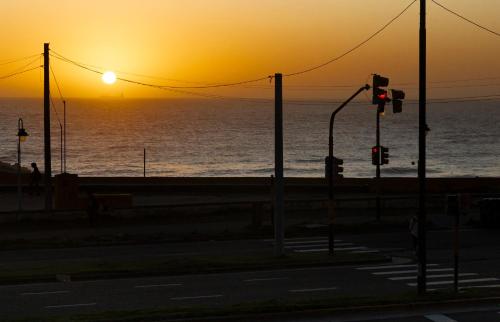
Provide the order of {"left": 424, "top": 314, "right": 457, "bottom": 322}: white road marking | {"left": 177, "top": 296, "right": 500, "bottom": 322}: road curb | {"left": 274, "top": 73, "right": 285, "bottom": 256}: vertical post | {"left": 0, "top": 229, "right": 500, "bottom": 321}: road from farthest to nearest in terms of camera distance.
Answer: {"left": 274, "top": 73, "right": 285, "bottom": 256}: vertical post < {"left": 0, "top": 229, "right": 500, "bottom": 321}: road < {"left": 424, "top": 314, "right": 457, "bottom": 322}: white road marking < {"left": 177, "top": 296, "right": 500, "bottom": 322}: road curb

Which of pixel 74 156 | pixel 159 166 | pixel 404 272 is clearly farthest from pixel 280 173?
pixel 74 156

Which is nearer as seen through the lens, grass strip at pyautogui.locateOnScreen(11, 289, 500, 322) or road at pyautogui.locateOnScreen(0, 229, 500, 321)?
grass strip at pyautogui.locateOnScreen(11, 289, 500, 322)

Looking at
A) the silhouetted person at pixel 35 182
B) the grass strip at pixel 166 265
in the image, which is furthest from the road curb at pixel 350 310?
the silhouetted person at pixel 35 182

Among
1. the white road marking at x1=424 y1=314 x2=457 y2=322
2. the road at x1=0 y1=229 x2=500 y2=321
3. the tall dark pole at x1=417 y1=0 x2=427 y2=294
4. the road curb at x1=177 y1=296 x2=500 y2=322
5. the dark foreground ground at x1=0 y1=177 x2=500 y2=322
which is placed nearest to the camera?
the road curb at x1=177 y1=296 x2=500 y2=322

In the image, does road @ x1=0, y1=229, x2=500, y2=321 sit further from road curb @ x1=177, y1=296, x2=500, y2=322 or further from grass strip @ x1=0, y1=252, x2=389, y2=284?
road curb @ x1=177, y1=296, x2=500, y2=322

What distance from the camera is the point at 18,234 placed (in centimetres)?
3838

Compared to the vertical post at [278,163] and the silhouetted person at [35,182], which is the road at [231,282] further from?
the silhouetted person at [35,182]

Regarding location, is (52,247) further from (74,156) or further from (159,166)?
(74,156)

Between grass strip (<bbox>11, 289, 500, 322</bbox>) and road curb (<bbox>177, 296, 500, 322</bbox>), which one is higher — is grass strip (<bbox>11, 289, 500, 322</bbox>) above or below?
above

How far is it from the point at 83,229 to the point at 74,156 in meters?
119

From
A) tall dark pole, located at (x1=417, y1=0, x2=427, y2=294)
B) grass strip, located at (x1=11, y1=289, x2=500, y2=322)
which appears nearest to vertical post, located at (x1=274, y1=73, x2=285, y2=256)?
tall dark pole, located at (x1=417, y1=0, x2=427, y2=294)

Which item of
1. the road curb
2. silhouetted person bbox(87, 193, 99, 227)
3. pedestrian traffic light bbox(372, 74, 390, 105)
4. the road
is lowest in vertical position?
the road

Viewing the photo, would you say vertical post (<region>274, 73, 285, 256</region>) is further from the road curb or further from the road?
the road curb

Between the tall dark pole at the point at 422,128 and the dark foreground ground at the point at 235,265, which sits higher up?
the tall dark pole at the point at 422,128
